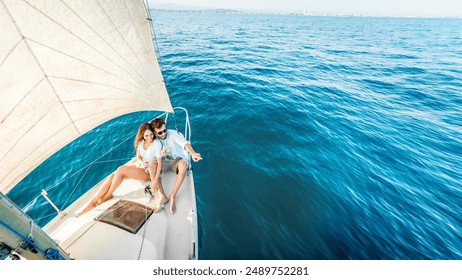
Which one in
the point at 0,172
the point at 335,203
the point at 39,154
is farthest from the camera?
the point at 335,203

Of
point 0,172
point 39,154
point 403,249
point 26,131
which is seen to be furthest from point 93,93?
point 403,249

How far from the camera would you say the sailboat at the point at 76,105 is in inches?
84.7

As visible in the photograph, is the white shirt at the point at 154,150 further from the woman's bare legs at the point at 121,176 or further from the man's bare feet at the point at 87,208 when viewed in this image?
the man's bare feet at the point at 87,208

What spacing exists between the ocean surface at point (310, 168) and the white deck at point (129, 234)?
855mm

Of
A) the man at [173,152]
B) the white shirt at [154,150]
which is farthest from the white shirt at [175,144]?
the white shirt at [154,150]

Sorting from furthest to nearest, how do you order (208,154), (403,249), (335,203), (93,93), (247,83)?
(247,83) → (208,154) → (335,203) → (403,249) → (93,93)

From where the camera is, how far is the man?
4.11m

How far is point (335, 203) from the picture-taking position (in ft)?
18.1

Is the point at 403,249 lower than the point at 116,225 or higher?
lower

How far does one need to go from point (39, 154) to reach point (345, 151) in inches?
355

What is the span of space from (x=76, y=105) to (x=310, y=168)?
265 inches

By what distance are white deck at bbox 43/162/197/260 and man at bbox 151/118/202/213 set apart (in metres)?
0.27
